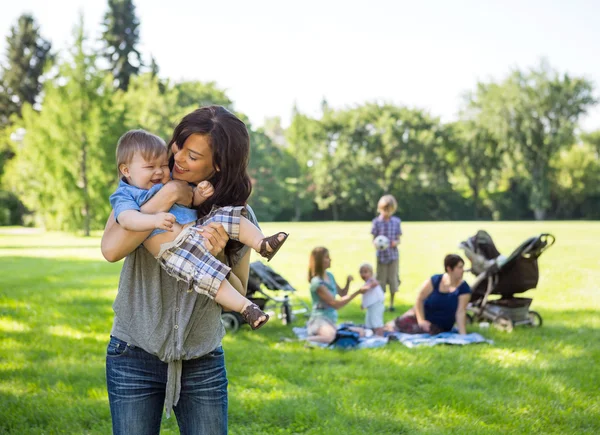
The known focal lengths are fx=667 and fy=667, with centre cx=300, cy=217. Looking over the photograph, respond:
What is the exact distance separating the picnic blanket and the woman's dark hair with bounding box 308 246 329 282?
2.46ft

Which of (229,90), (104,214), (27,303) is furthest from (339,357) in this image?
(229,90)

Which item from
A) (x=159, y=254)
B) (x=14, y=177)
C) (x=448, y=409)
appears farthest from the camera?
(x=14, y=177)

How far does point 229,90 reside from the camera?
52.4m

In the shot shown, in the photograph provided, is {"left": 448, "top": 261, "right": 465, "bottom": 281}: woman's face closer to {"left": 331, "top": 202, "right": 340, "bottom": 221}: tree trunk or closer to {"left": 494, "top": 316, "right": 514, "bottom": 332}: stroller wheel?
{"left": 494, "top": 316, "right": 514, "bottom": 332}: stroller wheel

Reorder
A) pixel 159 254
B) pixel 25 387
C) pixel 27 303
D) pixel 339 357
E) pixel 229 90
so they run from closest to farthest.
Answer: pixel 159 254
pixel 25 387
pixel 339 357
pixel 27 303
pixel 229 90

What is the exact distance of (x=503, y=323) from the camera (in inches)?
324

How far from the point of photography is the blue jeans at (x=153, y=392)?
2.19 metres

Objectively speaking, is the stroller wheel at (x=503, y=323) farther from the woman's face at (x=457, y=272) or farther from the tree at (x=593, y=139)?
the tree at (x=593, y=139)

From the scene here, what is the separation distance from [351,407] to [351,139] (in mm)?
52069

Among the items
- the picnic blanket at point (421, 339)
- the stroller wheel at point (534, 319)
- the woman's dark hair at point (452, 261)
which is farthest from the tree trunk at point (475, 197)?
the picnic blanket at point (421, 339)

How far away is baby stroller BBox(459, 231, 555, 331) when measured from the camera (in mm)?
8220

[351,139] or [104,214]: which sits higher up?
[351,139]

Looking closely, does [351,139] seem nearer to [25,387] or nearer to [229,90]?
[229,90]

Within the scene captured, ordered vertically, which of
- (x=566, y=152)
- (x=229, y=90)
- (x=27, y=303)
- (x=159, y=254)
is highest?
(x=229, y=90)
